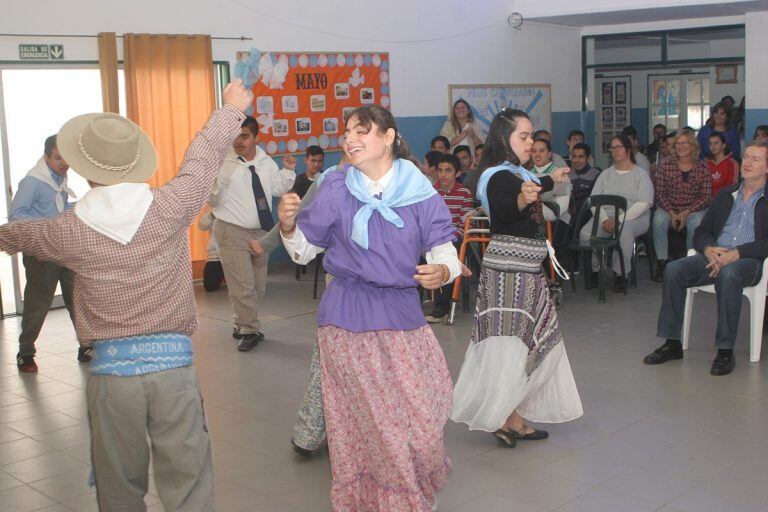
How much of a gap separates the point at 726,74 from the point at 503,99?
209 inches

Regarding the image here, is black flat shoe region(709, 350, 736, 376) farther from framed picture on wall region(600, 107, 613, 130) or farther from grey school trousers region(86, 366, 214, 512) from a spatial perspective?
framed picture on wall region(600, 107, 613, 130)

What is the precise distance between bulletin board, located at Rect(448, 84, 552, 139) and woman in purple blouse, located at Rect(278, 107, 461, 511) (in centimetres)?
817

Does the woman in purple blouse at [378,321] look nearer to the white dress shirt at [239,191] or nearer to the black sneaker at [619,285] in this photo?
the white dress shirt at [239,191]

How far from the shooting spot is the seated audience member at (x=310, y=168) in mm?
9281

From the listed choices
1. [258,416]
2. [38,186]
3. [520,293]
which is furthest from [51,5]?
[520,293]

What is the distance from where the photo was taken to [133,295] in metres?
2.78

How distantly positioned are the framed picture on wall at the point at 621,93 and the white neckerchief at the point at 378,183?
13.5m

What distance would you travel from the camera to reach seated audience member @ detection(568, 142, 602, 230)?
9320mm

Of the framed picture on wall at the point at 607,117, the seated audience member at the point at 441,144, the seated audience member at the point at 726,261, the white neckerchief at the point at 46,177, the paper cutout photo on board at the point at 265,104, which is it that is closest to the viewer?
the seated audience member at the point at 726,261

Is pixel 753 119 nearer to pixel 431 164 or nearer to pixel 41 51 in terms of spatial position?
pixel 431 164

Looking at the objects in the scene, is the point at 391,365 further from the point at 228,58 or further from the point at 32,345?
the point at 228,58

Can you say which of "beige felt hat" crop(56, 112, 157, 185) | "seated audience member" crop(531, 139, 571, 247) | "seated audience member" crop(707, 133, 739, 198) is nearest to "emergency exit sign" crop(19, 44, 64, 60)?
"seated audience member" crop(531, 139, 571, 247)

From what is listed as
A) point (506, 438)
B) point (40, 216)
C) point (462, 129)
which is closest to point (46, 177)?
point (40, 216)

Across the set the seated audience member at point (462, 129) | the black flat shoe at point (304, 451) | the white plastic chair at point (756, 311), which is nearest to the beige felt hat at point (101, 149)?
the black flat shoe at point (304, 451)
